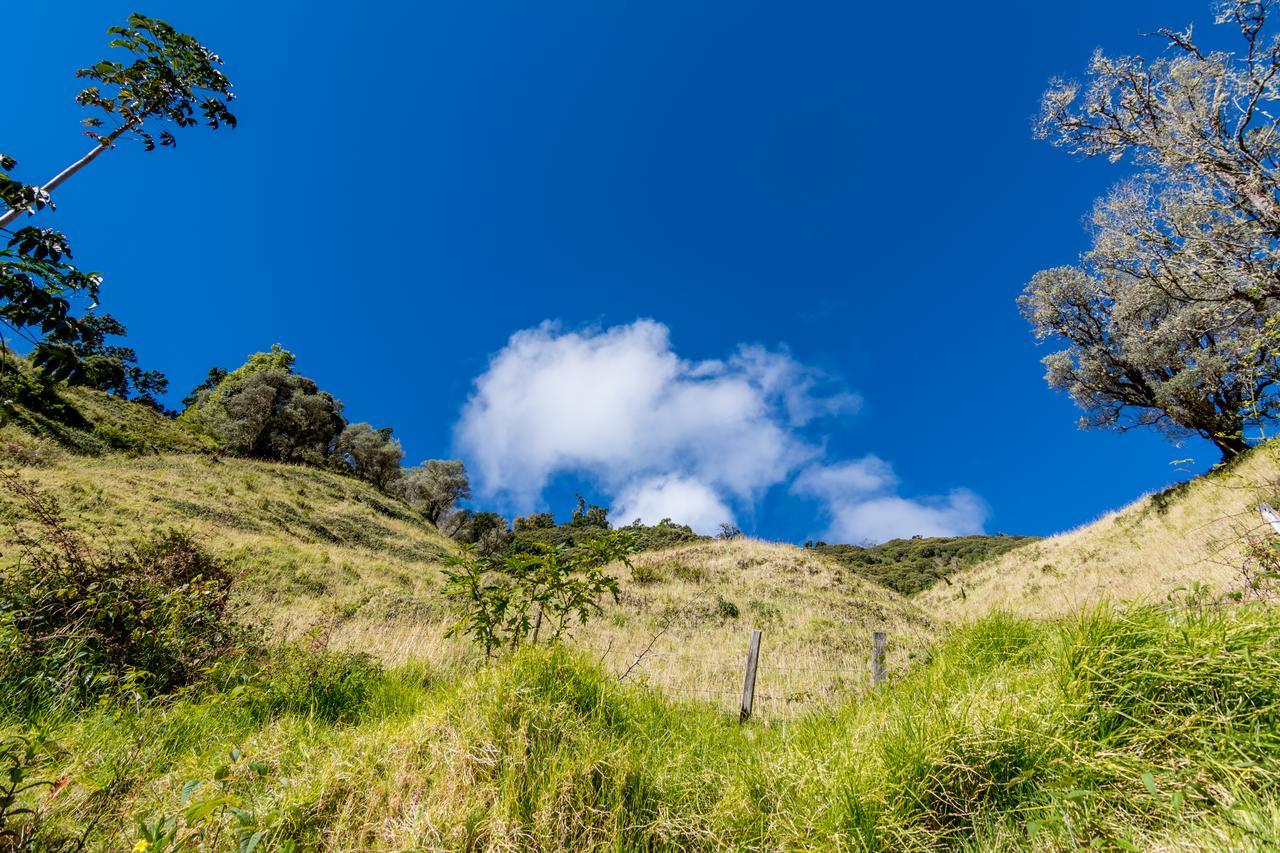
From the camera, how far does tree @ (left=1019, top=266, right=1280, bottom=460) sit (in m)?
19.2

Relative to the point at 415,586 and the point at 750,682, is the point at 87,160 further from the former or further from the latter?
the point at 415,586

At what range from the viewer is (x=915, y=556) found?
5034cm

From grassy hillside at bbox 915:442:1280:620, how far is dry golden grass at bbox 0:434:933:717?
3732mm

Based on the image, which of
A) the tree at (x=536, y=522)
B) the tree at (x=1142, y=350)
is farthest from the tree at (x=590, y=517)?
the tree at (x=1142, y=350)

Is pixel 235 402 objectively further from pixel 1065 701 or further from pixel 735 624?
pixel 1065 701

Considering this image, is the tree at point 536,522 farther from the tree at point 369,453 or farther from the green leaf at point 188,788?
the green leaf at point 188,788

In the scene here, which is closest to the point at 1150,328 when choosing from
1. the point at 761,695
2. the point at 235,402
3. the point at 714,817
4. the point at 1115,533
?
the point at 1115,533

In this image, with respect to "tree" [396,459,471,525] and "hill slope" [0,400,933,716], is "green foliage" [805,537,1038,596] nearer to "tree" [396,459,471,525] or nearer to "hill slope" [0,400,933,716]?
"hill slope" [0,400,933,716]

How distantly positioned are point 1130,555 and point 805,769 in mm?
21123

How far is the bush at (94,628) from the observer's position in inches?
196

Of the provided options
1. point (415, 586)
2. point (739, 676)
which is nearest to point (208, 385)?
point (415, 586)

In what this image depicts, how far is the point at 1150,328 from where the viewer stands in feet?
71.3

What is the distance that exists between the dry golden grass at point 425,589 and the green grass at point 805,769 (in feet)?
6.11

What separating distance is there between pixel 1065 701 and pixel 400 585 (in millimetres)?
20414
